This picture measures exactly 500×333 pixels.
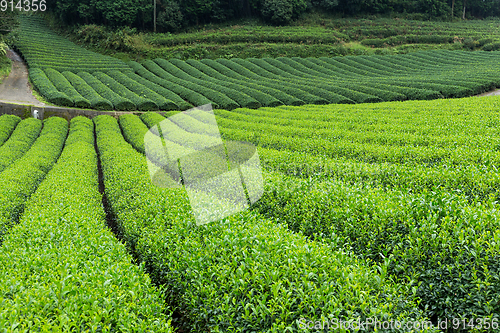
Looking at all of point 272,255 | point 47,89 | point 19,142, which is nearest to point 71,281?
point 272,255

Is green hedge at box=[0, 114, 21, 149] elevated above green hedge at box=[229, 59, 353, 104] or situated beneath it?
situated beneath

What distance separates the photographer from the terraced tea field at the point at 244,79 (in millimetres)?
28609

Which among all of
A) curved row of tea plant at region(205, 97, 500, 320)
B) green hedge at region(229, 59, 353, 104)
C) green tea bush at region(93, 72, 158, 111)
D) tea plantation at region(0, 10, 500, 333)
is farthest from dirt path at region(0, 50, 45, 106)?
curved row of tea plant at region(205, 97, 500, 320)

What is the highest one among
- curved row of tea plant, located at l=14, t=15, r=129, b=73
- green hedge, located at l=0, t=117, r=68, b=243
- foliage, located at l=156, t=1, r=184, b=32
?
foliage, located at l=156, t=1, r=184, b=32

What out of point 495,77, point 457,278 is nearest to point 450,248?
point 457,278

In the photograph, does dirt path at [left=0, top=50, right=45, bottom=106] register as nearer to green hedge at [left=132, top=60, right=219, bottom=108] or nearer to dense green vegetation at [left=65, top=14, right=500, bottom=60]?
green hedge at [left=132, top=60, right=219, bottom=108]

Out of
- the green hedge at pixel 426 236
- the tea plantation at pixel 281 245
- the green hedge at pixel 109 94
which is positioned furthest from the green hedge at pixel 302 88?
the green hedge at pixel 426 236

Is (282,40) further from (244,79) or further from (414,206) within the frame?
(414,206)

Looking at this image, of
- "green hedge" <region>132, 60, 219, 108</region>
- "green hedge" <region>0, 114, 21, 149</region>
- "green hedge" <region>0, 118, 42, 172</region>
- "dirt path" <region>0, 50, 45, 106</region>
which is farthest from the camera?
"green hedge" <region>132, 60, 219, 108</region>

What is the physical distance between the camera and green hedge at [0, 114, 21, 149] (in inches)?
781

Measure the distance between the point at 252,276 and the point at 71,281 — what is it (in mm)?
2325

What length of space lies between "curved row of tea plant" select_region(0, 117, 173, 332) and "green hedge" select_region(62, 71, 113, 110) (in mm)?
22869

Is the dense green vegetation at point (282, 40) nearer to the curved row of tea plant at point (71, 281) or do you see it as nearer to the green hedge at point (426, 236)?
the curved row of tea plant at point (71, 281)

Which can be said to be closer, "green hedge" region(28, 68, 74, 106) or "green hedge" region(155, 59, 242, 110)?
"green hedge" region(28, 68, 74, 106)
